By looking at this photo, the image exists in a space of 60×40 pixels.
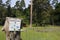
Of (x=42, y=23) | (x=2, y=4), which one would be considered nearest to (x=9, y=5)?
(x=2, y=4)

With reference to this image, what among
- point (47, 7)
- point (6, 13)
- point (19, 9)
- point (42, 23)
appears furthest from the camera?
point (19, 9)

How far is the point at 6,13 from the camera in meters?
57.0

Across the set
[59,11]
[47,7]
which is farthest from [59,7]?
[47,7]

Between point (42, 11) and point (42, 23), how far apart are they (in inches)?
157

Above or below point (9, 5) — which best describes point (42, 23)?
below

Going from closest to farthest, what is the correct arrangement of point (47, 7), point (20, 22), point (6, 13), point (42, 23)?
point (20, 22)
point (42, 23)
point (47, 7)
point (6, 13)

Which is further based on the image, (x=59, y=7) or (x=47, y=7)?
(x=59, y=7)

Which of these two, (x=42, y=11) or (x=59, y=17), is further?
(x=59, y=17)

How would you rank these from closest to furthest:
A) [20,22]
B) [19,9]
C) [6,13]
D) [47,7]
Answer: [20,22] → [47,7] → [6,13] → [19,9]

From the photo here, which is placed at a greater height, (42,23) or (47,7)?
(47,7)

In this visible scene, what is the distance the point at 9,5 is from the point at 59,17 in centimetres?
1469

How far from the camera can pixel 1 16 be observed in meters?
56.0

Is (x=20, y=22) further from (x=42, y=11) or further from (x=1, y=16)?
(x=1, y=16)

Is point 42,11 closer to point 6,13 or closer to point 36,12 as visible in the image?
point 36,12
